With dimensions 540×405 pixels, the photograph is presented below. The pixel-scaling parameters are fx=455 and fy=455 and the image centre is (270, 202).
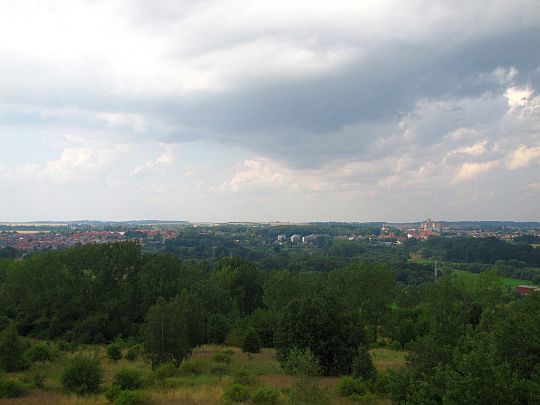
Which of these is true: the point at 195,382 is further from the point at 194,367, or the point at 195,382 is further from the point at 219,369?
the point at 194,367

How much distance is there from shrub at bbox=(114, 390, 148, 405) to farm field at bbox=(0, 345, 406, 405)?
0.68 metres

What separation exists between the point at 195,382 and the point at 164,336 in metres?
3.54

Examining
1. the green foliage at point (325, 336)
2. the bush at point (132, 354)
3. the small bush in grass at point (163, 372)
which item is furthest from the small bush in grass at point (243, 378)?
the bush at point (132, 354)

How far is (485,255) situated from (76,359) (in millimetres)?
160024

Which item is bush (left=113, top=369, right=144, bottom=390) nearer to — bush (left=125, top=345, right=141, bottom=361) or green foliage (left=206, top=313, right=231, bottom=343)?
bush (left=125, top=345, right=141, bottom=361)

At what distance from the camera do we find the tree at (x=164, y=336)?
26.3m

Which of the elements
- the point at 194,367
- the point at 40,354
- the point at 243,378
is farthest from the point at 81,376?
the point at 40,354

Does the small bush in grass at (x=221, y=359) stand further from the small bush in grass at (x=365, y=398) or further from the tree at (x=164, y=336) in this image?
the small bush in grass at (x=365, y=398)

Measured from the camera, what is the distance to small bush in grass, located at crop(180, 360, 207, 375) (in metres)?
28.7

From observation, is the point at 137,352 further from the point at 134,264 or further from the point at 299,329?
the point at 134,264

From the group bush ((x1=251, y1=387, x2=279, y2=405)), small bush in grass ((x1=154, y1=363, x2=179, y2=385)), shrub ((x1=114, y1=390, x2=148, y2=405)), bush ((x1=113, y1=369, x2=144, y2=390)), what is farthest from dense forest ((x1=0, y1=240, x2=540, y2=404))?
shrub ((x1=114, y1=390, x2=148, y2=405))

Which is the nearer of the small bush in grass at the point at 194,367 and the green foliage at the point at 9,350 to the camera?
the green foliage at the point at 9,350

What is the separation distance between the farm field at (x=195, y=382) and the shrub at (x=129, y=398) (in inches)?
26.9

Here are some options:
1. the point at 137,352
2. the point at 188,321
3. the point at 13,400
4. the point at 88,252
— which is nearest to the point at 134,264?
the point at 88,252
